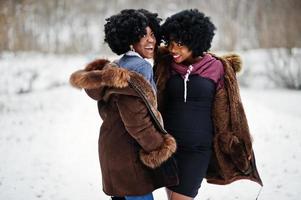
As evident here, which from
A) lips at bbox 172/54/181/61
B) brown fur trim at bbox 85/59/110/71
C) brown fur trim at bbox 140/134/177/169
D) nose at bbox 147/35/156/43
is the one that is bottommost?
brown fur trim at bbox 140/134/177/169

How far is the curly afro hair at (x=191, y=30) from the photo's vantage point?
238 cm

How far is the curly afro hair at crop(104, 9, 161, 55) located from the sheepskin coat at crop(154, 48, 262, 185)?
0.43m

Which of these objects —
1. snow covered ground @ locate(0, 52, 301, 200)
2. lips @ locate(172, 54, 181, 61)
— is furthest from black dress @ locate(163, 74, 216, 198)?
snow covered ground @ locate(0, 52, 301, 200)

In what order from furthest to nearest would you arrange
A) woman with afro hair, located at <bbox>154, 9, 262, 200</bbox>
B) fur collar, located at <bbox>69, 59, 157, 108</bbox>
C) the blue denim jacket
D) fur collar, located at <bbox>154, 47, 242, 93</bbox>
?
fur collar, located at <bbox>154, 47, 242, 93</bbox>, woman with afro hair, located at <bbox>154, 9, 262, 200</bbox>, the blue denim jacket, fur collar, located at <bbox>69, 59, 157, 108</bbox>

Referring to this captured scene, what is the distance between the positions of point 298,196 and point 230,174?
6.44ft

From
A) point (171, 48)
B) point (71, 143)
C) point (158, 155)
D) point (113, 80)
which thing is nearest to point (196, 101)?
point (171, 48)

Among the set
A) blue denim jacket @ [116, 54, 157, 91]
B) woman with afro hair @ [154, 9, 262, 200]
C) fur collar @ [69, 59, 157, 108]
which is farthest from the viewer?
woman with afro hair @ [154, 9, 262, 200]

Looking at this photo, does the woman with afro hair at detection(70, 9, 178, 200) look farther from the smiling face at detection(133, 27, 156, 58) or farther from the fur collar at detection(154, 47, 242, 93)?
the fur collar at detection(154, 47, 242, 93)

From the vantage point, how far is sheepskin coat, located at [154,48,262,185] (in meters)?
2.51

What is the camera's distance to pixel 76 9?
1992cm

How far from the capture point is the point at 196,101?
8.06 ft

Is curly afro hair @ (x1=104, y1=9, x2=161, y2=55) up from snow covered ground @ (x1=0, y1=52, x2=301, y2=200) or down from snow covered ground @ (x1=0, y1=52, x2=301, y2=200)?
up

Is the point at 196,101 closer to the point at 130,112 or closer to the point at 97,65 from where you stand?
the point at 130,112

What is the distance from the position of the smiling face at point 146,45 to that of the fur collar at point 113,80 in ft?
0.58
